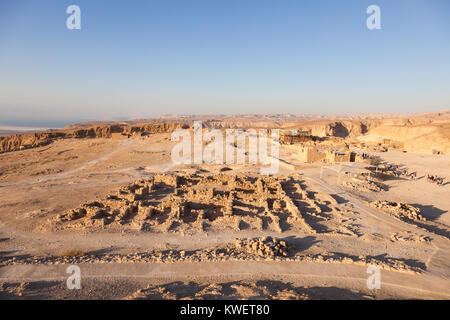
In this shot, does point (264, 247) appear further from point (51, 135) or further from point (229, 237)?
point (51, 135)

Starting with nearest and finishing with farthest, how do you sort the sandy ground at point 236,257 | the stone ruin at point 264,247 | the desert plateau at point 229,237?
the sandy ground at point 236,257 → the desert plateau at point 229,237 → the stone ruin at point 264,247

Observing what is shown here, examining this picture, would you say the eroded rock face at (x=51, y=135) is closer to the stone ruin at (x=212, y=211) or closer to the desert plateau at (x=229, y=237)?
the desert plateau at (x=229, y=237)

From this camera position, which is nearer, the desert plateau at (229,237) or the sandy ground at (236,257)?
the sandy ground at (236,257)

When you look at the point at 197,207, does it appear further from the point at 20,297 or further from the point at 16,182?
the point at 16,182

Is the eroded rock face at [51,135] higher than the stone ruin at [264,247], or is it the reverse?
the eroded rock face at [51,135]

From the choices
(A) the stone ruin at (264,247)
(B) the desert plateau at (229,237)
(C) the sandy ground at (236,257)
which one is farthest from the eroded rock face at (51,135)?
(A) the stone ruin at (264,247)

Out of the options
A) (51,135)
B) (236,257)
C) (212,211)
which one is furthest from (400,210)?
(51,135)
